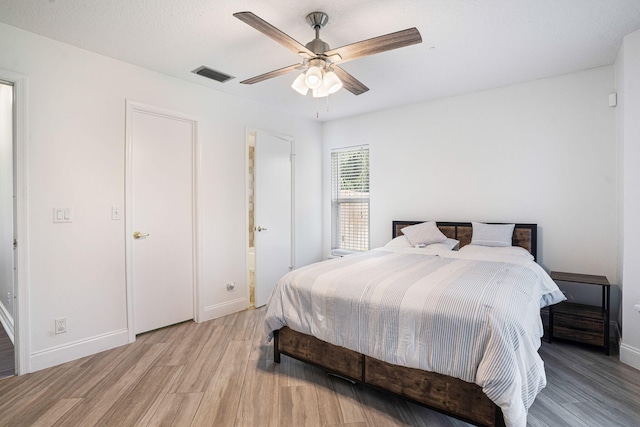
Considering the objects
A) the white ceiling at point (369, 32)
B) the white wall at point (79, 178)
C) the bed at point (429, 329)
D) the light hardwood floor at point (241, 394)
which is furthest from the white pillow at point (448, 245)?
the white wall at point (79, 178)

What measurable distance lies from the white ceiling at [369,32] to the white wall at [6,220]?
1.40m

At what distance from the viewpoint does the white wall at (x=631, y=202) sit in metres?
2.45

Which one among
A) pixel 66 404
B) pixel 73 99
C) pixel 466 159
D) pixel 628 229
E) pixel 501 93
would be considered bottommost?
pixel 66 404

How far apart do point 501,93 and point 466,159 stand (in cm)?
81

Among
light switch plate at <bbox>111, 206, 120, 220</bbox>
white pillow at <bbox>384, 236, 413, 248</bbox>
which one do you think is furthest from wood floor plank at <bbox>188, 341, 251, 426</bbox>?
white pillow at <bbox>384, 236, 413, 248</bbox>

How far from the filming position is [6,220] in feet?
11.1

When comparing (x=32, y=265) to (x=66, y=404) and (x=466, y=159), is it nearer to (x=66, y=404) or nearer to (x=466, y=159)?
(x=66, y=404)

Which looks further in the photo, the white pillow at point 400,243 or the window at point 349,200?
the window at point 349,200

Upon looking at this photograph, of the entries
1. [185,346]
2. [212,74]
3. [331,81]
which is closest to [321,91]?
[331,81]

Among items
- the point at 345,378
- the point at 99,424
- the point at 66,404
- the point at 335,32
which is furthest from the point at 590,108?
the point at 66,404

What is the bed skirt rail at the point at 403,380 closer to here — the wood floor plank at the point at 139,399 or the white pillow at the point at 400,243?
the wood floor plank at the point at 139,399

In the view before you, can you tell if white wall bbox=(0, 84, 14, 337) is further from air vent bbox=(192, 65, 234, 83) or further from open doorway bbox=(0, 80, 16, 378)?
air vent bbox=(192, 65, 234, 83)

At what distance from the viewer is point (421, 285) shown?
2.02 m

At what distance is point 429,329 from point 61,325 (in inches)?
113
